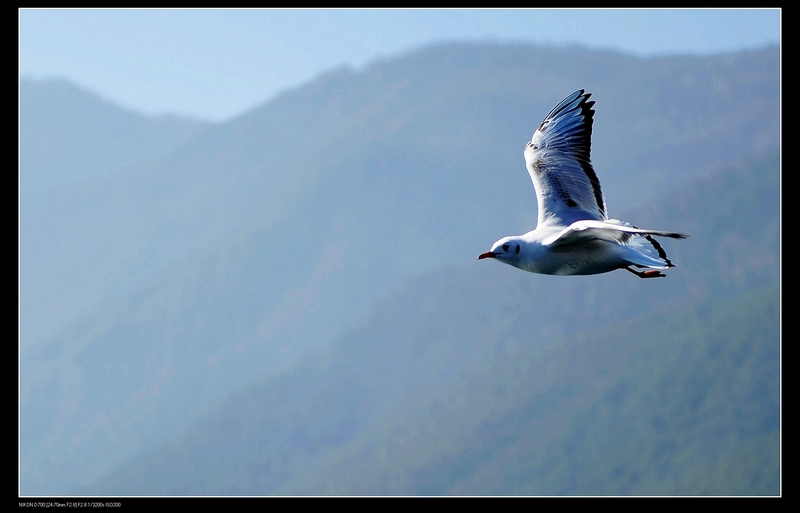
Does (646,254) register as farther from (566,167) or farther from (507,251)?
(566,167)

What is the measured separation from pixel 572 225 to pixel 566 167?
364 cm

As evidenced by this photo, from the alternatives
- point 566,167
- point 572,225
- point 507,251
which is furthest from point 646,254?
point 566,167

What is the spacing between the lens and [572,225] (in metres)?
13.7

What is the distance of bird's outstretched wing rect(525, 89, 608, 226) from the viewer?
53.8ft

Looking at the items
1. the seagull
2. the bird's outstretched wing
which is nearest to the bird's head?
the seagull

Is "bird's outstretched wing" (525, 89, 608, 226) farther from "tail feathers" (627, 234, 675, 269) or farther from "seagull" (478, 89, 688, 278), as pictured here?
"tail feathers" (627, 234, 675, 269)

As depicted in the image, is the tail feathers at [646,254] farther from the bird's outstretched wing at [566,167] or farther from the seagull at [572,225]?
the bird's outstretched wing at [566,167]

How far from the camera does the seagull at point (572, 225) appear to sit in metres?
14.2

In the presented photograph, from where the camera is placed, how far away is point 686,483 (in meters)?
187

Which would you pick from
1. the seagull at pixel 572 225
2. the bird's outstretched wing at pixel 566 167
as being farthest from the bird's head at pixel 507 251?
the bird's outstretched wing at pixel 566 167
